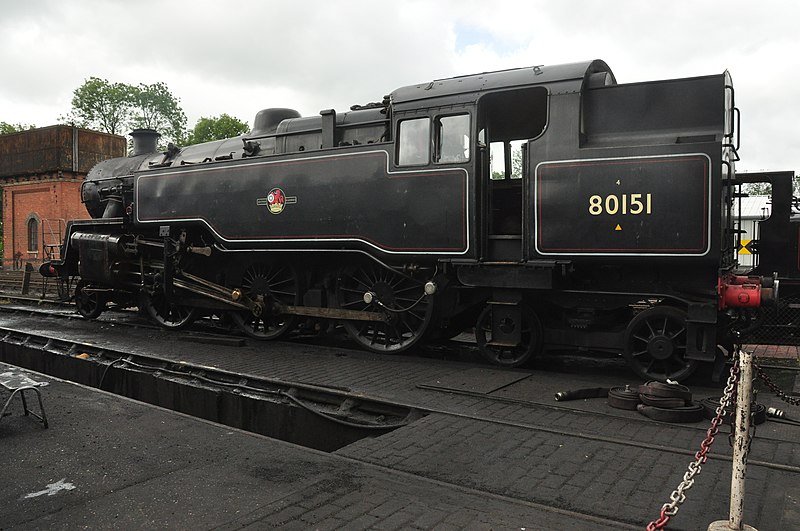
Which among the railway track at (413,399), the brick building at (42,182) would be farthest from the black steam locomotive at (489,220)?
the brick building at (42,182)

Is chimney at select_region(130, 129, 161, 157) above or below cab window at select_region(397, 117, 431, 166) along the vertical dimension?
above

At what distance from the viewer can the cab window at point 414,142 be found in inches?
279

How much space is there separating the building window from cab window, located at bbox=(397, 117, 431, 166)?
3094 centimetres

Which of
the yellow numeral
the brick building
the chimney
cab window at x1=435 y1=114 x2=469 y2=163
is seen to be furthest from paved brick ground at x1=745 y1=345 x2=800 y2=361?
the brick building

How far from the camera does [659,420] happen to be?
4.95 metres

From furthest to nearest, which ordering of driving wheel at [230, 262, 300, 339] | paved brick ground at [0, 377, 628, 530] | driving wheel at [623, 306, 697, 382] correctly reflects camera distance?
driving wheel at [230, 262, 300, 339]
driving wheel at [623, 306, 697, 382]
paved brick ground at [0, 377, 628, 530]

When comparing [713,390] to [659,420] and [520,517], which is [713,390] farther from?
[520,517]

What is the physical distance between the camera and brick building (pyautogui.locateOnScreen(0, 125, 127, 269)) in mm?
31016

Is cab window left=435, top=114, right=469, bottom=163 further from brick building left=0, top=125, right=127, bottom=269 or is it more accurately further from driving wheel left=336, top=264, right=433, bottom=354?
brick building left=0, top=125, right=127, bottom=269

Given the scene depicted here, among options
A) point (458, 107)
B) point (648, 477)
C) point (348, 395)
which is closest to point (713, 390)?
point (648, 477)

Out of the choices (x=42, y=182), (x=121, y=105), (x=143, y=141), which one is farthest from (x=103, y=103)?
(x=143, y=141)

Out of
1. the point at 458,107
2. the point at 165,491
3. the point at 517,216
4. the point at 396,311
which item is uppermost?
the point at 458,107

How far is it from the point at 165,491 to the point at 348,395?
227 cm

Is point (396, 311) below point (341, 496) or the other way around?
the other way around
